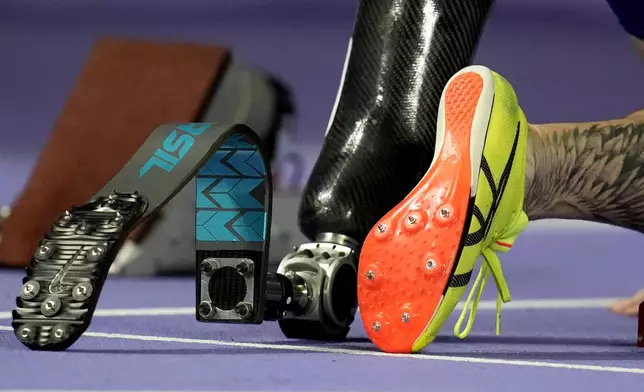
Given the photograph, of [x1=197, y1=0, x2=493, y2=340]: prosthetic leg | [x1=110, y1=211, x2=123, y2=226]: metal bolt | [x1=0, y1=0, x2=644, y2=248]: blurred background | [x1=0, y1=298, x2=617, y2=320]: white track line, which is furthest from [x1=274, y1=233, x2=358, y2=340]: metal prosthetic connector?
[x1=0, y1=0, x2=644, y2=248]: blurred background

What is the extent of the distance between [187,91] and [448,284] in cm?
186

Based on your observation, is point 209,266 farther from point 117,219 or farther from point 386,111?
point 386,111

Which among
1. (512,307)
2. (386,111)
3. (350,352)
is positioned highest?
(386,111)

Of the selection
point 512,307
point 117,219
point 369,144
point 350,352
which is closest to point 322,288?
point 350,352

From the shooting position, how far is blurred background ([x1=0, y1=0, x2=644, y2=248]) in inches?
254

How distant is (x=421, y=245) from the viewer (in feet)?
5.80

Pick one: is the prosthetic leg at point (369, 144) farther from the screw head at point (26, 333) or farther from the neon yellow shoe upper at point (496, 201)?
the screw head at point (26, 333)

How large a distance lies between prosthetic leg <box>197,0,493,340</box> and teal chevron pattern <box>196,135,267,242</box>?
0.09 ft

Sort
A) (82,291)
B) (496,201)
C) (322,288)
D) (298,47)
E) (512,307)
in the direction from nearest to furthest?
(82,291) → (496,201) → (322,288) → (512,307) → (298,47)

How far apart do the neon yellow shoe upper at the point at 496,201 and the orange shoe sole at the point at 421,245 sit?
0.06 feet

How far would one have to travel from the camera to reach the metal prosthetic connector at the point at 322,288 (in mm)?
1915

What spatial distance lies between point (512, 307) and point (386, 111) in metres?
0.75

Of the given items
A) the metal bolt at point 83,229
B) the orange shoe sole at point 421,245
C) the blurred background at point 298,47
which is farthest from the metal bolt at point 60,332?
the blurred background at point 298,47

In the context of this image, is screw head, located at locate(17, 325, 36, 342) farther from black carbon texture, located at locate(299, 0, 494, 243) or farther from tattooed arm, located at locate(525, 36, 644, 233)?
tattooed arm, located at locate(525, 36, 644, 233)
